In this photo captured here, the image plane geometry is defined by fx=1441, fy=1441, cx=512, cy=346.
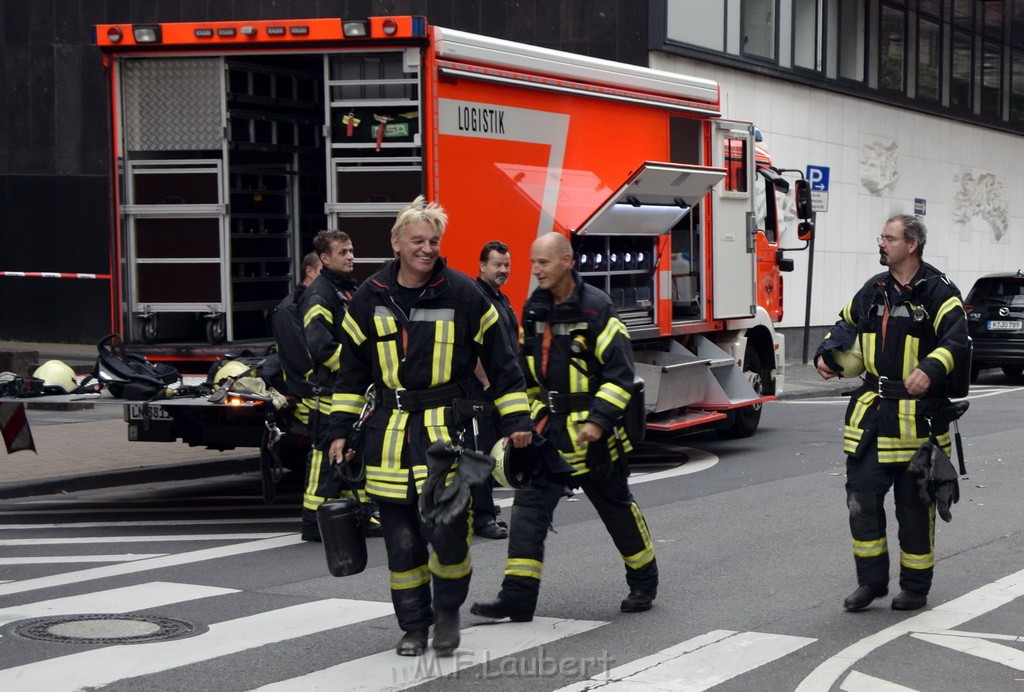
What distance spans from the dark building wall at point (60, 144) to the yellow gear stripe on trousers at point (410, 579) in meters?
18.3

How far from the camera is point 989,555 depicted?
848cm

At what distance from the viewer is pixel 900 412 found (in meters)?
6.93

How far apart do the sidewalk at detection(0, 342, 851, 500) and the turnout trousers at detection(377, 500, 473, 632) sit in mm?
4329

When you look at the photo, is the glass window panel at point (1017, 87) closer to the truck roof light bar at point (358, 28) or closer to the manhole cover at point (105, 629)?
the truck roof light bar at point (358, 28)

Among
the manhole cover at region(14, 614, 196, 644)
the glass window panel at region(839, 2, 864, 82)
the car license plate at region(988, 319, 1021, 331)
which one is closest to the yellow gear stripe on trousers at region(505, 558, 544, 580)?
the manhole cover at region(14, 614, 196, 644)

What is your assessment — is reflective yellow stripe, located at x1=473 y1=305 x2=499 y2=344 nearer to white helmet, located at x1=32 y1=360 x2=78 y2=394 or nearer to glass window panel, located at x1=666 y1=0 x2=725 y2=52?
white helmet, located at x1=32 y1=360 x2=78 y2=394

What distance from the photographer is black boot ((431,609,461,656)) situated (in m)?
6.05

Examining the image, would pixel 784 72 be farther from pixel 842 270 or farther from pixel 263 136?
pixel 263 136

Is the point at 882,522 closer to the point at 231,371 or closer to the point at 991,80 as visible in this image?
the point at 231,371

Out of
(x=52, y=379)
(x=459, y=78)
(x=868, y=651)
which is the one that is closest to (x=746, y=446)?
(x=459, y=78)

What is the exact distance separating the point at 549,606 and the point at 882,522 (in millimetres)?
1680

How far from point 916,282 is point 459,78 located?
4576 mm

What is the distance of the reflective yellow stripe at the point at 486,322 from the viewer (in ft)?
20.3

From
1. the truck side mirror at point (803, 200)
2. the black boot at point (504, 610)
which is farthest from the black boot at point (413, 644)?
the truck side mirror at point (803, 200)
